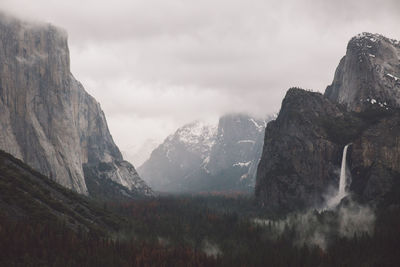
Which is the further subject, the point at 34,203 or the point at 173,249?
the point at 173,249

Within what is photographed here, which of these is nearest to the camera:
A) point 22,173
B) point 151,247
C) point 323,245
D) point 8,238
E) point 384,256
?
point 8,238

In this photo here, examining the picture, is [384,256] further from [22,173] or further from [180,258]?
[22,173]

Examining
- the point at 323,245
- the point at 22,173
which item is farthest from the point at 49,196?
the point at 323,245

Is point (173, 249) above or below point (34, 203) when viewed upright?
below

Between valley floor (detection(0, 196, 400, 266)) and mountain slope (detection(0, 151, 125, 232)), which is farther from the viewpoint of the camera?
mountain slope (detection(0, 151, 125, 232))

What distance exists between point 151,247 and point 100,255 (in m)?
30.9

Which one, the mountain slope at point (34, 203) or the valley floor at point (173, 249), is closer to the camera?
the valley floor at point (173, 249)

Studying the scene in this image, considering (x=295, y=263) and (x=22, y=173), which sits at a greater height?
(x=22, y=173)

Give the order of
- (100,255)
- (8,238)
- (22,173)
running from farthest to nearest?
(22,173)
(100,255)
(8,238)

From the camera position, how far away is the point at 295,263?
151125mm

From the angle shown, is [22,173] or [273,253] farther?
[22,173]

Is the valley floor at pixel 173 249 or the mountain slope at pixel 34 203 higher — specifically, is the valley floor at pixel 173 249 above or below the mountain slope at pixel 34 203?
below

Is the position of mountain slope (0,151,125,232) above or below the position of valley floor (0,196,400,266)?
above

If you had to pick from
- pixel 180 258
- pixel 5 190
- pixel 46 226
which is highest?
pixel 5 190
